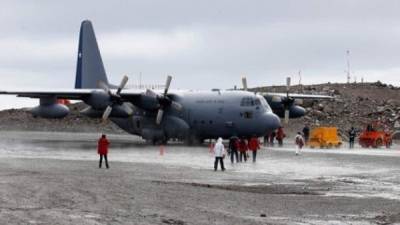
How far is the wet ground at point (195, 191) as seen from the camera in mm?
18703

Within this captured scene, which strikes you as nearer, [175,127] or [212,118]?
[212,118]

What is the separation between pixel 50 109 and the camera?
55.6 metres

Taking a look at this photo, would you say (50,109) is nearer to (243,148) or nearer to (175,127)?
(175,127)

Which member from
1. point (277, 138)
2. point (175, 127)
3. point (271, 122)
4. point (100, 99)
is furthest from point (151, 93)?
point (277, 138)

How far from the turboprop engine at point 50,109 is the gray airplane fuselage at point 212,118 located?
16.5 feet

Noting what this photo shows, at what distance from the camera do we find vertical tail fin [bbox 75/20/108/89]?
64.8m

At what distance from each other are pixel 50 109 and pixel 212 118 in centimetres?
1128

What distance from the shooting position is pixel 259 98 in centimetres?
5219

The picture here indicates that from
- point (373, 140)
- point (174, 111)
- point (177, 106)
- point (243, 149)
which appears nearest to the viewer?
point (243, 149)

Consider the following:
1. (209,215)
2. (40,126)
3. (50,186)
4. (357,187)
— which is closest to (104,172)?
(50,186)

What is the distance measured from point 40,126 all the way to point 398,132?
4580 centimetres

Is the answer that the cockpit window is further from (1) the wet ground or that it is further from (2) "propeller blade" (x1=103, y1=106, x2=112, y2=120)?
(1) the wet ground

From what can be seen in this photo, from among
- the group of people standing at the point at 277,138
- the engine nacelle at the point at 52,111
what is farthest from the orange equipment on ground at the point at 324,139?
the engine nacelle at the point at 52,111

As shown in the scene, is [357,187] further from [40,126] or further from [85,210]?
[40,126]
